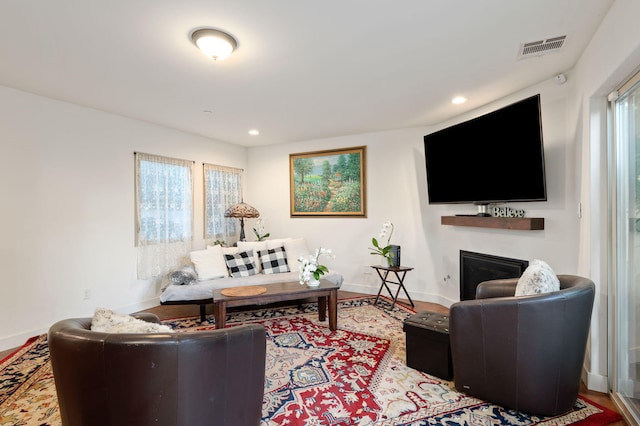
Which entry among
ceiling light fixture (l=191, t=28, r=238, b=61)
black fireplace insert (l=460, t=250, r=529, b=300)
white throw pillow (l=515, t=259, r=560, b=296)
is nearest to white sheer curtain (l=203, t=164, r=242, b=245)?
ceiling light fixture (l=191, t=28, r=238, b=61)

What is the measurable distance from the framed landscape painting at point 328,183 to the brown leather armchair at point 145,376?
3.83 meters

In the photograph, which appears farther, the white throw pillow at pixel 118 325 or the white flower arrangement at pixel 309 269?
the white flower arrangement at pixel 309 269

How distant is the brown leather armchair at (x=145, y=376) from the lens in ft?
3.85

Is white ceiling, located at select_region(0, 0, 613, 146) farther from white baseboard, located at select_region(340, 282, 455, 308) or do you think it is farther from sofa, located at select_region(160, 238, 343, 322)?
white baseboard, located at select_region(340, 282, 455, 308)

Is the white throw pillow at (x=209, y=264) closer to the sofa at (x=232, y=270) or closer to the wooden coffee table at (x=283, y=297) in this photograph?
the sofa at (x=232, y=270)

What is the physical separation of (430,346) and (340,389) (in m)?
0.78

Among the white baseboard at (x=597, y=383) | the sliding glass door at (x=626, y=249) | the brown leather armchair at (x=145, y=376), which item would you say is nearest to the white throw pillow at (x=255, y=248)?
the brown leather armchair at (x=145, y=376)

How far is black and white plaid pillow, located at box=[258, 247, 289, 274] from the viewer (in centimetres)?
438

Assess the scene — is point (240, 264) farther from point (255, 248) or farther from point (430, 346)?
point (430, 346)

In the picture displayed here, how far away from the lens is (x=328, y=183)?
16.9 ft

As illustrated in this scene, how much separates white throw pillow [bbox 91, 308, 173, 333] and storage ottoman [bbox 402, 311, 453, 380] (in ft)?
6.12

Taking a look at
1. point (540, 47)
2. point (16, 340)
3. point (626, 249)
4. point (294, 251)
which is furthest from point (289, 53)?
point (16, 340)

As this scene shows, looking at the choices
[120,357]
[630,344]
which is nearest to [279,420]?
[120,357]

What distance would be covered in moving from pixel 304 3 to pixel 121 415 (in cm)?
218
